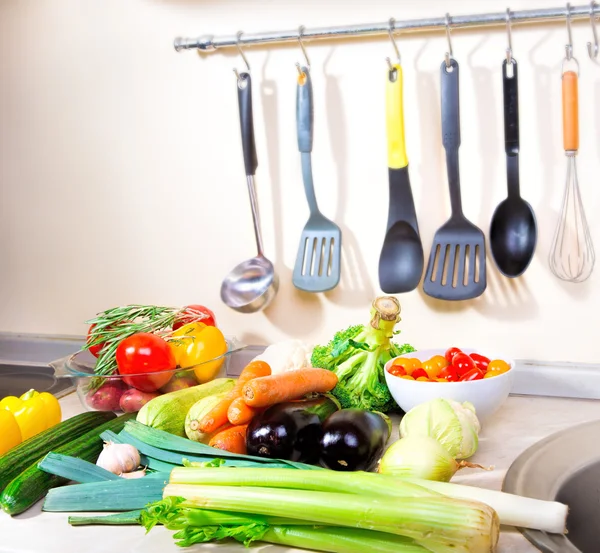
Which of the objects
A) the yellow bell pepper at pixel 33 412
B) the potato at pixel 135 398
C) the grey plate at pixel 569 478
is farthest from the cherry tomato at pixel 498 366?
the yellow bell pepper at pixel 33 412

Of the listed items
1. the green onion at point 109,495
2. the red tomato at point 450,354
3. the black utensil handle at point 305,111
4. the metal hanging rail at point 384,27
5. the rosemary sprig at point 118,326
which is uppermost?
the metal hanging rail at point 384,27

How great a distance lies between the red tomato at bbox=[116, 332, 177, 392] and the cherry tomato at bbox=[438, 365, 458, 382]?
0.43 metres

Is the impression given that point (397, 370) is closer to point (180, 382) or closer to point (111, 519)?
point (180, 382)

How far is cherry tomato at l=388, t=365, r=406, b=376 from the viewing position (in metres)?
1.09

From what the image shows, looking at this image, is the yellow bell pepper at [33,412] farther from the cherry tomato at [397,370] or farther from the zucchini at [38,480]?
the cherry tomato at [397,370]

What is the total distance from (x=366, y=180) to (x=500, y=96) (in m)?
0.28

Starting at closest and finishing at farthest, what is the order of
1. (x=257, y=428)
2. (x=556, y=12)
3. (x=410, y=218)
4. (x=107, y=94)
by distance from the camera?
1. (x=257, y=428)
2. (x=556, y=12)
3. (x=410, y=218)
4. (x=107, y=94)

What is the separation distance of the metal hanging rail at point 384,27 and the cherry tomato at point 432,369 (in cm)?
57

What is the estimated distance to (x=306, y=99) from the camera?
4.26 ft

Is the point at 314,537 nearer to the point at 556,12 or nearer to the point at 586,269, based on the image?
the point at 586,269

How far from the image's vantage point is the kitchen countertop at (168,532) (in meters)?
0.77

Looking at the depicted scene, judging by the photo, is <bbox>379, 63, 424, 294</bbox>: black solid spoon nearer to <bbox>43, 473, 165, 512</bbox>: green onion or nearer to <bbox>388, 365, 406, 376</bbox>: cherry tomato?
<bbox>388, 365, 406, 376</bbox>: cherry tomato

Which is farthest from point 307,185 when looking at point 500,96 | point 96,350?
point 96,350

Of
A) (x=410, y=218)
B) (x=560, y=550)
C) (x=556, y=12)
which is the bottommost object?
(x=560, y=550)
